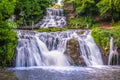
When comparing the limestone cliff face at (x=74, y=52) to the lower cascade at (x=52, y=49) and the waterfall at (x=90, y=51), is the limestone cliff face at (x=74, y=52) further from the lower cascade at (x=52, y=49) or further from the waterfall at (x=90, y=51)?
the waterfall at (x=90, y=51)

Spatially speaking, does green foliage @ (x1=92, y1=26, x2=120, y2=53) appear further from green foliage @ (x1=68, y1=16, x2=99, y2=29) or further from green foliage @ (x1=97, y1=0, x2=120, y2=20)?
green foliage @ (x1=68, y1=16, x2=99, y2=29)

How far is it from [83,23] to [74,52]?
13899mm

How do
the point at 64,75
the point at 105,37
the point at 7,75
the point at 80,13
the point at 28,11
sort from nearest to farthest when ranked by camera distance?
1. the point at 7,75
2. the point at 64,75
3. the point at 105,37
4. the point at 28,11
5. the point at 80,13

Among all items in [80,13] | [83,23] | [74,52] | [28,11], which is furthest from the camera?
[80,13]

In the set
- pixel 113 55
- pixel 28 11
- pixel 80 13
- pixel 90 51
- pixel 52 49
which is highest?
pixel 28 11

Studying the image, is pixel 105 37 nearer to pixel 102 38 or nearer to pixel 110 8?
pixel 102 38

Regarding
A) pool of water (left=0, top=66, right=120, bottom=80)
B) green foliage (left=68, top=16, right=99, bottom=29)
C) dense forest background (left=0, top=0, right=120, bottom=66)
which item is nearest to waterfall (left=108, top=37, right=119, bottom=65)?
pool of water (left=0, top=66, right=120, bottom=80)

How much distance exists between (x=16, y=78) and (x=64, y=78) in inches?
105

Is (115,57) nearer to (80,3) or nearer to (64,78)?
(64,78)

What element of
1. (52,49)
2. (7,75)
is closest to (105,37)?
(52,49)

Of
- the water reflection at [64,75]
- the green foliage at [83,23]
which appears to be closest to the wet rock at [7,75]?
the water reflection at [64,75]

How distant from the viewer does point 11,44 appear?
2442 cm

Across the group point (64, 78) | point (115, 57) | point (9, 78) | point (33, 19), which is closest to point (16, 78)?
point (9, 78)

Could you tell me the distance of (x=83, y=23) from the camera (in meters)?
39.0
